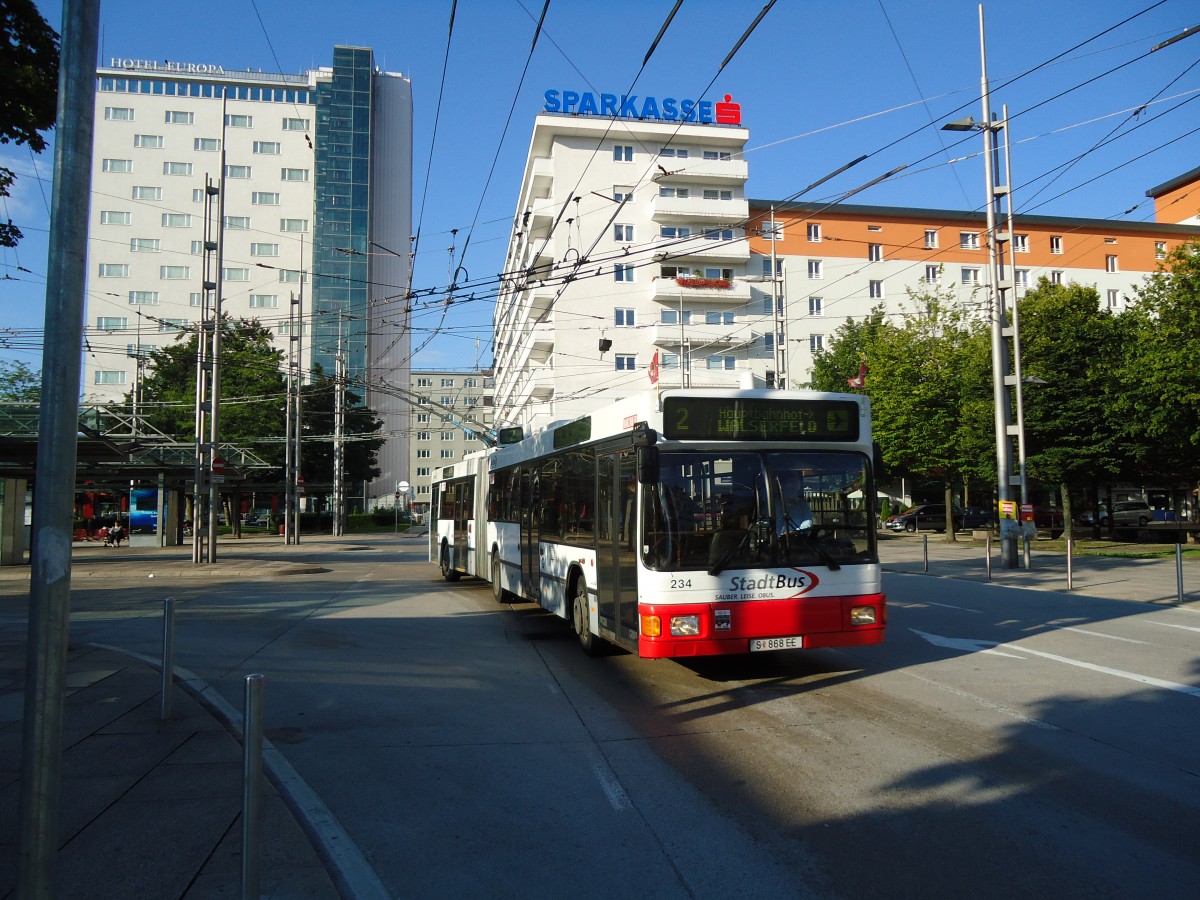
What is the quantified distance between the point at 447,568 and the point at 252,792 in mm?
18544

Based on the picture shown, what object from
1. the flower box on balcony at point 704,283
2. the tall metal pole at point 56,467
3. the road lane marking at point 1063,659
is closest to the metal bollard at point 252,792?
the tall metal pole at point 56,467

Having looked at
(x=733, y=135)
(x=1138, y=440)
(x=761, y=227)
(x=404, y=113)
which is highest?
(x=404, y=113)

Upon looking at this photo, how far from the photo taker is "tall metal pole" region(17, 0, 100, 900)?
2.94m

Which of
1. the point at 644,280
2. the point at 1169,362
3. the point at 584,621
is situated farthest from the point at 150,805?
the point at 644,280

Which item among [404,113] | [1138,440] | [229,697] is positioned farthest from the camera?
[404,113]

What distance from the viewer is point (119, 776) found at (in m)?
5.64

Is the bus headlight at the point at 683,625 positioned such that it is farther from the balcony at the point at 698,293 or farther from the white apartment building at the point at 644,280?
the balcony at the point at 698,293

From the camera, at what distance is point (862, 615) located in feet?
28.1

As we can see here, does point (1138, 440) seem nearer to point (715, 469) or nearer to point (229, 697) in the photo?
point (715, 469)

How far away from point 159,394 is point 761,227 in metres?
40.0

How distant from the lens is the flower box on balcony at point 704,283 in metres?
55.9

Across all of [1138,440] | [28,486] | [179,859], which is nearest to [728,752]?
[179,859]

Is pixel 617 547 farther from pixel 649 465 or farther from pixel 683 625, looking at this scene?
pixel 649 465

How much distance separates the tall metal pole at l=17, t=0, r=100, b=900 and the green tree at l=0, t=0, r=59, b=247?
25.6ft
